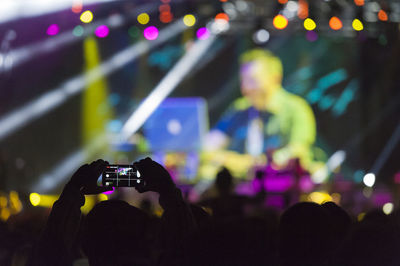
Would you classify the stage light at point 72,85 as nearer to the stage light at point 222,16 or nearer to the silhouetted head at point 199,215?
the stage light at point 222,16

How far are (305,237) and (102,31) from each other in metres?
10.3

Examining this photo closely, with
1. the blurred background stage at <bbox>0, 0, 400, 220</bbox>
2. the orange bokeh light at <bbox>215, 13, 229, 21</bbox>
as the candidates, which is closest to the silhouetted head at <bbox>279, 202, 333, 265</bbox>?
the blurred background stage at <bbox>0, 0, 400, 220</bbox>

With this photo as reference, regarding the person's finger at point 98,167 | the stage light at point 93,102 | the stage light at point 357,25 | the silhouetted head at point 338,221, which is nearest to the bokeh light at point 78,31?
the stage light at point 93,102

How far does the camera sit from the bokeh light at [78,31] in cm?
1188

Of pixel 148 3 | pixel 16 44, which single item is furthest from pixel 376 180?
pixel 16 44

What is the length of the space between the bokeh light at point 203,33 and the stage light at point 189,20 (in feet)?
0.61

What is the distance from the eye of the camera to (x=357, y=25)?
1186cm

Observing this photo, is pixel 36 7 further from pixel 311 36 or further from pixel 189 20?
pixel 311 36

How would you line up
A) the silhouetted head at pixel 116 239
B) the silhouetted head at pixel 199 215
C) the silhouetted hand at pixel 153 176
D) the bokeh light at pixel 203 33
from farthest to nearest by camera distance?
the bokeh light at pixel 203 33 < the silhouetted head at pixel 199 215 < the silhouetted hand at pixel 153 176 < the silhouetted head at pixel 116 239

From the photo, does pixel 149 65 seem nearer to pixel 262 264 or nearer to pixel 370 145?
pixel 370 145

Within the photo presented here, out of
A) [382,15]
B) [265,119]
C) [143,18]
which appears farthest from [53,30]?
[382,15]

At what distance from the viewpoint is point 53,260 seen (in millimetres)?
1976

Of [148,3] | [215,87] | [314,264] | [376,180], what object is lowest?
[376,180]

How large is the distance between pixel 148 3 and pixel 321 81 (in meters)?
3.56
